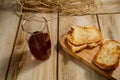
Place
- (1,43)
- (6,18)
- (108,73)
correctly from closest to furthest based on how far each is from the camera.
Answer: (108,73), (1,43), (6,18)

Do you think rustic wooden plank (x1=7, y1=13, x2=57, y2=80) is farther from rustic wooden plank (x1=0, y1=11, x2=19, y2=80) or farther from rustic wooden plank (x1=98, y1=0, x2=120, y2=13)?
rustic wooden plank (x1=98, y1=0, x2=120, y2=13)

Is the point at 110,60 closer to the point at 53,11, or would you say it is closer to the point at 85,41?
the point at 85,41

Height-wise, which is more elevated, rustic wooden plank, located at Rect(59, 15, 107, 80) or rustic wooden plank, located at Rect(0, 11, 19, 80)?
rustic wooden plank, located at Rect(0, 11, 19, 80)

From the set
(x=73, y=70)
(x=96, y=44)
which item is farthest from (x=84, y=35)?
(x=73, y=70)

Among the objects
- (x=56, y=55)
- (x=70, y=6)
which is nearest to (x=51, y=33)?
(x=56, y=55)

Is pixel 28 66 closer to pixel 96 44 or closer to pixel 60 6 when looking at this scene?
pixel 96 44

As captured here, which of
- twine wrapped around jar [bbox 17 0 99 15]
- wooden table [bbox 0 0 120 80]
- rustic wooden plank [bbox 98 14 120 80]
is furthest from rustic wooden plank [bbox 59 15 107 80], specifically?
twine wrapped around jar [bbox 17 0 99 15]
